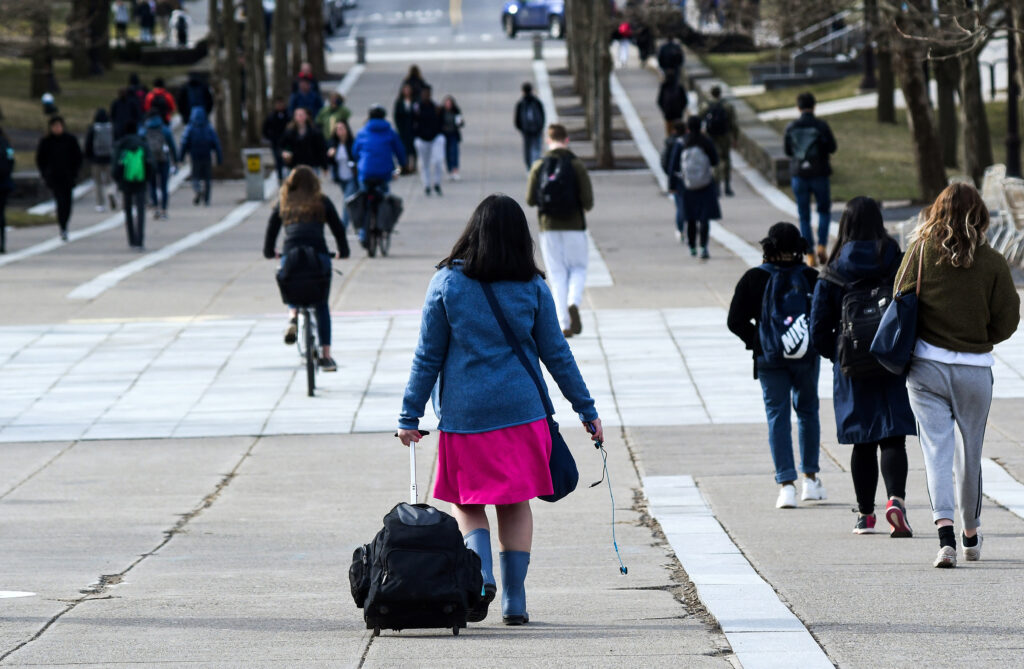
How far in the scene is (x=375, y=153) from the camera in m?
20.5

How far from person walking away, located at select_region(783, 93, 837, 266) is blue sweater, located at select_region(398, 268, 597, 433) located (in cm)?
1293

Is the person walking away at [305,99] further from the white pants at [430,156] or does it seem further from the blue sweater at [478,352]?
the blue sweater at [478,352]

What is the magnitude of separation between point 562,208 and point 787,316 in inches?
239

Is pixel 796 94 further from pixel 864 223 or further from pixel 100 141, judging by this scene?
pixel 864 223

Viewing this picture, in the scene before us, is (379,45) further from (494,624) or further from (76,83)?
(494,624)

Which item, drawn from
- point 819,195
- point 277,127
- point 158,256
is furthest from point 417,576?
point 277,127

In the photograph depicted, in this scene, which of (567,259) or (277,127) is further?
(277,127)

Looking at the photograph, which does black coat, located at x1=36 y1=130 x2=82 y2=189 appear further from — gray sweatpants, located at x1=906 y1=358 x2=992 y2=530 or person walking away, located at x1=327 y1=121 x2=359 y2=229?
gray sweatpants, located at x1=906 y1=358 x2=992 y2=530

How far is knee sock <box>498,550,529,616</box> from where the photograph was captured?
589 cm

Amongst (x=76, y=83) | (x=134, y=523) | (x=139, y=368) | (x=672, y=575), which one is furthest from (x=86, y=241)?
(x=76, y=83)

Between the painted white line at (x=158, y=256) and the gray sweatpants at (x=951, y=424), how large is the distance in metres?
12.4

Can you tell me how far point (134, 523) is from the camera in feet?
28.0

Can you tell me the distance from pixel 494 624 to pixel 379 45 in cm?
5763

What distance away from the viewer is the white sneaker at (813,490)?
865 cm
